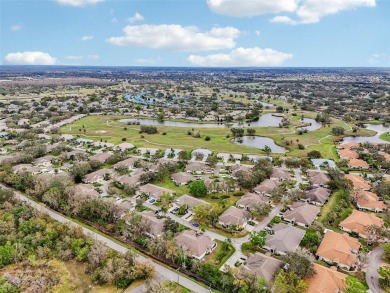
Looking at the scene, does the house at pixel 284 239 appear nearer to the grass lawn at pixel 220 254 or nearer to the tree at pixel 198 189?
the grass lawn at pixel 220 254

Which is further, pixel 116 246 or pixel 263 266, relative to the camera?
pixel 116 246

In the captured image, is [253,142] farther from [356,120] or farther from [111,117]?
[111,117]

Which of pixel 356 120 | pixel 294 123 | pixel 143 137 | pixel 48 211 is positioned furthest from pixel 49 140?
pixel 356 120

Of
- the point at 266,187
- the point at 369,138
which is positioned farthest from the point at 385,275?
the point at 369,138

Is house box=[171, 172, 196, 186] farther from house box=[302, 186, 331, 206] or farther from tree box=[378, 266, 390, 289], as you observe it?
tree box=[378, 266, 390, 289]

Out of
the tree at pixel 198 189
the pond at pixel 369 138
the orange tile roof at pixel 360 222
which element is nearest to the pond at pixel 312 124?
the pond at pixel 369 138

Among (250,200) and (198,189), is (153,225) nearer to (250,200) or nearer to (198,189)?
(198,189)
